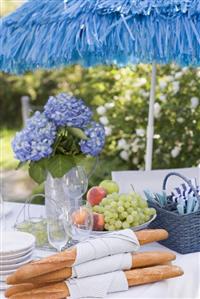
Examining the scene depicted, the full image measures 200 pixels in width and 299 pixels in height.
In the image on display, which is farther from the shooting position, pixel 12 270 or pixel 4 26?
pixel 4 26

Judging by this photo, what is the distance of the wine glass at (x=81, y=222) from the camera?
182 centimetres

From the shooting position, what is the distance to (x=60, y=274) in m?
1.59

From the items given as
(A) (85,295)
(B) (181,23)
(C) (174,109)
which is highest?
(B) (181,23)

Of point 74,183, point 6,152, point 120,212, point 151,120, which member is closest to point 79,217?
point 120,212

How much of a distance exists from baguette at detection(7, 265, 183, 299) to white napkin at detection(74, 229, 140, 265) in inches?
2.7

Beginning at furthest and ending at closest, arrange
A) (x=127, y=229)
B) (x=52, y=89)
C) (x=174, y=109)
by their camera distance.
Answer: (x=52, y=89) → (x=174, y=109) → (x=127, y=229)

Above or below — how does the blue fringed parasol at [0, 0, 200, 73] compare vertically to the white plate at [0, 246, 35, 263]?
above

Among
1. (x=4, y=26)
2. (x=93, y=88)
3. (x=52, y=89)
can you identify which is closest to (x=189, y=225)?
(x=4, y=26)

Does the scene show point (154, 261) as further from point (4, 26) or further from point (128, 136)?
point (128, 136)

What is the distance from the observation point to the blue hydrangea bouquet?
6.25 ft

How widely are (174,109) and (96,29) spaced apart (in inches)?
74.7

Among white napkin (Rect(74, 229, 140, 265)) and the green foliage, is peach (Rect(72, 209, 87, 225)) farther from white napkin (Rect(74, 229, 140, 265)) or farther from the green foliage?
the green foliage

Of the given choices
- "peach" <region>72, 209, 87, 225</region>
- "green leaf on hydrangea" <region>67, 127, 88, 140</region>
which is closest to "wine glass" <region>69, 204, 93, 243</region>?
"peach" <region>72, 209, 87, 225</region>

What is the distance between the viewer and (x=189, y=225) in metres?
1.87
